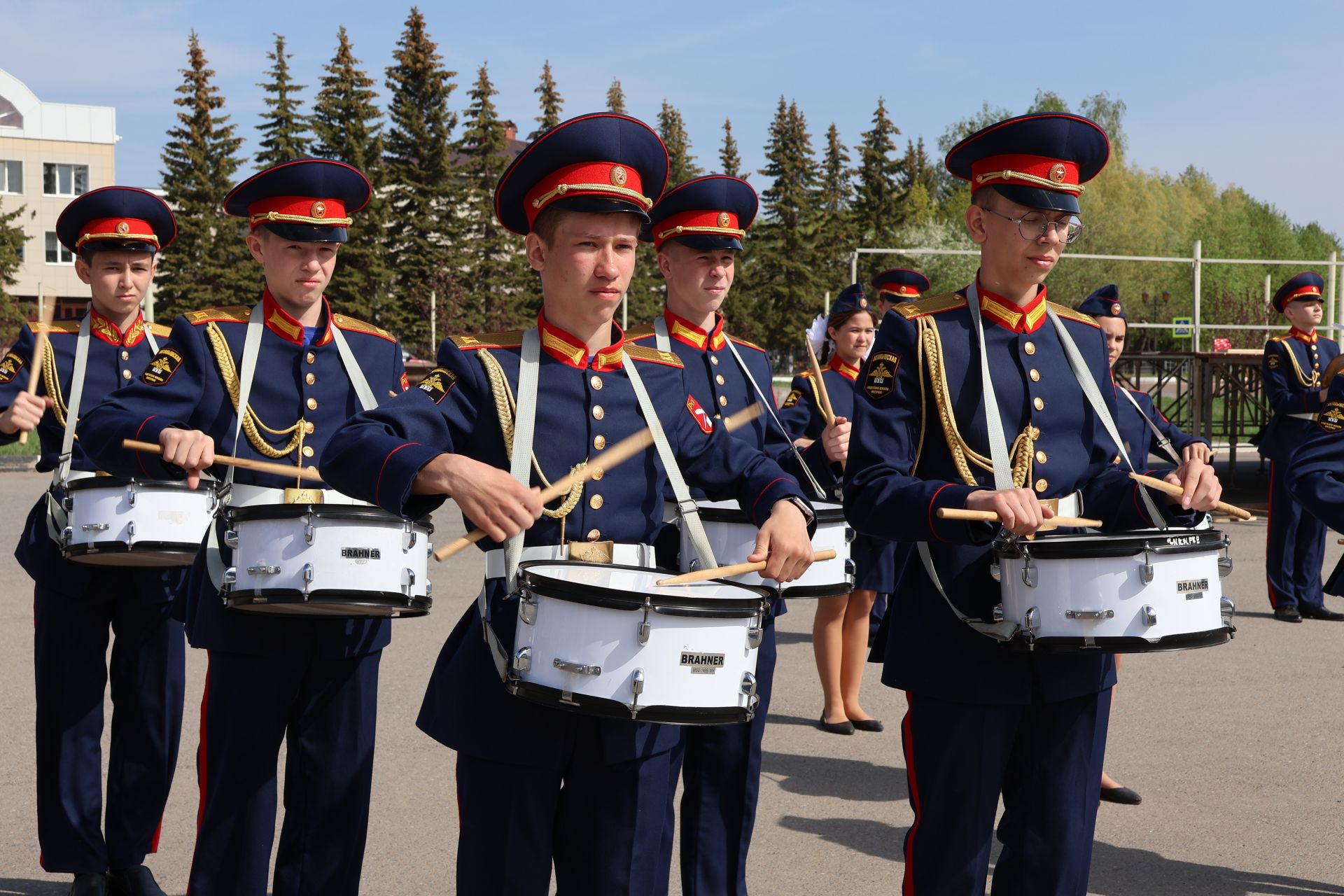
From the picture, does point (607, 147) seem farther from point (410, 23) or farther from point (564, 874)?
point (410, 23)

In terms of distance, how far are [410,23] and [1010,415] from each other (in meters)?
53.6

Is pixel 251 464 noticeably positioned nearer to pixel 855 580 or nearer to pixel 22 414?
pixel 22 414

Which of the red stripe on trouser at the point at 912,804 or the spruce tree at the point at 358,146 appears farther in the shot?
the spruce tree at the point at 358,146

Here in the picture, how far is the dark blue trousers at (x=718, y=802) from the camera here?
4387 millimetres

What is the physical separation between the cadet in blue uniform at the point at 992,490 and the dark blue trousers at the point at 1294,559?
700cm

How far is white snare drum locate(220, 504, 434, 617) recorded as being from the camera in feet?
11.9

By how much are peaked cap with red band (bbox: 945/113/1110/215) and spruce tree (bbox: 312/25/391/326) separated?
47.8 m

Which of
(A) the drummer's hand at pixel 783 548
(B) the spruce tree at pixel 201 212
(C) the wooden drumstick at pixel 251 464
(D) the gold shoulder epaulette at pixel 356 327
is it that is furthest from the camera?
(B) the spruce tree at pixel 201 212

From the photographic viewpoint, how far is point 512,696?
116 inches

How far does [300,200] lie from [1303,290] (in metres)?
8.42

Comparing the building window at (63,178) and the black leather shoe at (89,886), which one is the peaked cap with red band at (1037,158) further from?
the building window at (63,178)

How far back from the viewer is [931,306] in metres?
3.67

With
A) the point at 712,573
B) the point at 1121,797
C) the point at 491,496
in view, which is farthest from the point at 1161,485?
the point at 1121,797

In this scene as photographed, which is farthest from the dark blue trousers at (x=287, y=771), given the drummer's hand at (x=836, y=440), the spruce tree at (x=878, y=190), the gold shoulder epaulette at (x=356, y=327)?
the spruce tree at (x=878, y=190)
